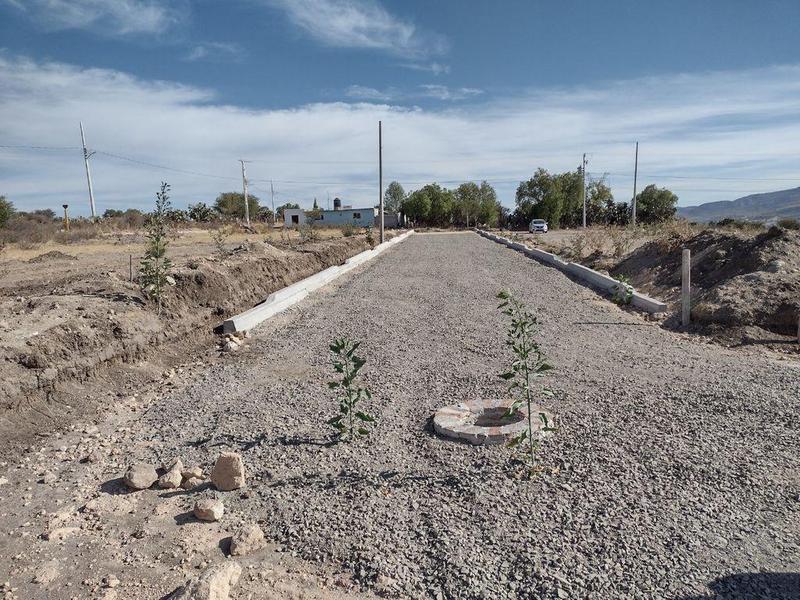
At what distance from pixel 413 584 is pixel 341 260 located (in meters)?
20.2

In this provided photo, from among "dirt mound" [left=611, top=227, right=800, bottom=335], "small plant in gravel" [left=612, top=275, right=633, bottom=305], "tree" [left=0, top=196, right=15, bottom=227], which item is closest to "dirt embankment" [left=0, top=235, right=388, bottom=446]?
"small plant in gravel" [left=612, top=275, right=633, bottom=305]

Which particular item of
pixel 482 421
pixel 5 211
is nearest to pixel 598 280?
pixel 482 421

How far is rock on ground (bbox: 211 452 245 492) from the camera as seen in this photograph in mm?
3688

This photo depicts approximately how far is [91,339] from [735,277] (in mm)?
10163

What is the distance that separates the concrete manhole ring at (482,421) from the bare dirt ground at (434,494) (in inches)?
5.8

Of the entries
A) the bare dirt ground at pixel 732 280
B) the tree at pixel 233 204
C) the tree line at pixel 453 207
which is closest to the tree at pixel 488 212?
the tree line at pixel 453 207

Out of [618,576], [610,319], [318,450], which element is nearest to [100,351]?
[318,450]

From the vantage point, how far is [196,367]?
22.6ft

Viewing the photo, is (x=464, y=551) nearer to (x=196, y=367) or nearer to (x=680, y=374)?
(x=680, y=374)

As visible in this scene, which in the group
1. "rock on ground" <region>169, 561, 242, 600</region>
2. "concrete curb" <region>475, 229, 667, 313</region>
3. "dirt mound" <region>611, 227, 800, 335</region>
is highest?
"dirt mound" <region>611, 227, 800, 335</region>

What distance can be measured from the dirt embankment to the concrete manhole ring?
3.43 metres

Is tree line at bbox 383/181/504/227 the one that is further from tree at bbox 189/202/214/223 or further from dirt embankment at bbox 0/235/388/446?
dirt embankment at bbox 0/235/388/446

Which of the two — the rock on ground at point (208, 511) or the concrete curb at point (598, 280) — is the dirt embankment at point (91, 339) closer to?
the rock on ground at point (208, 511)

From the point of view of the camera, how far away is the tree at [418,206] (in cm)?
8044
